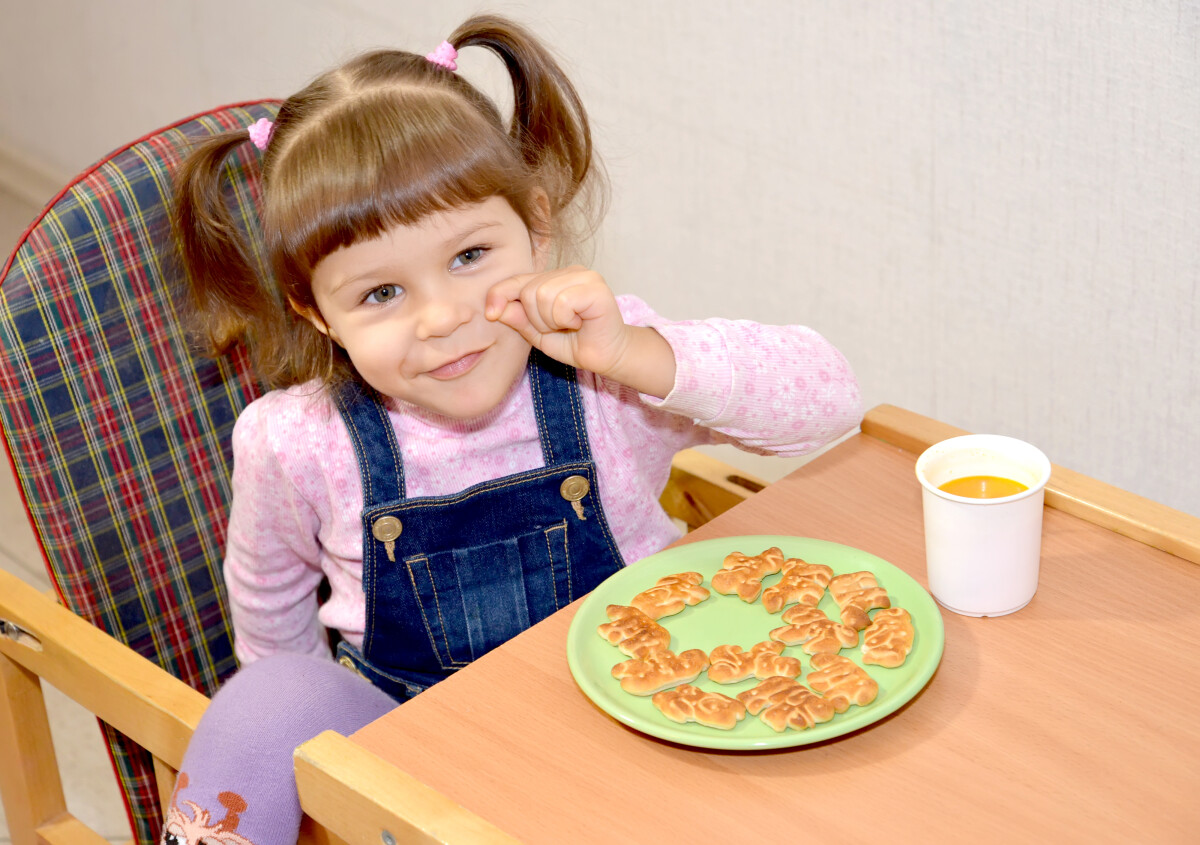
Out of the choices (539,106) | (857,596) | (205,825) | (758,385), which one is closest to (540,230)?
(539,106)

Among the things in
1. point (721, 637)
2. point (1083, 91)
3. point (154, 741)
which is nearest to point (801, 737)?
point (721, 637)

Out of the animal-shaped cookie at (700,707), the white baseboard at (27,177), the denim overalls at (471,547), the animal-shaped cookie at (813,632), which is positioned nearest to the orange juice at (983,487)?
the animal-shaped cookie at (813,632)

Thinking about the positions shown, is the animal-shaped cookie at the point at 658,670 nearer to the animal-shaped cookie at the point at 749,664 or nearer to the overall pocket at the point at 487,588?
the animal-shaped cookie at the point at 749,664

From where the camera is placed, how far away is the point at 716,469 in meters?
1.34

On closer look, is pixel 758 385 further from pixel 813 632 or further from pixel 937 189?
pixel 937 189

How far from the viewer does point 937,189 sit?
1574 millimetres

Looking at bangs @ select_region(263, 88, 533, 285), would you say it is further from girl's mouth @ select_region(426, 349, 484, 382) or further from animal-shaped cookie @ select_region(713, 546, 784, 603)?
animal-shaped cookie @ select_region(713, 546, 784, 603)

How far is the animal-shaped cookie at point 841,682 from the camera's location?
2.52 feet

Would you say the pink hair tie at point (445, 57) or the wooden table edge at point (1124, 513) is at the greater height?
the pink hair tie at point (445, 57)

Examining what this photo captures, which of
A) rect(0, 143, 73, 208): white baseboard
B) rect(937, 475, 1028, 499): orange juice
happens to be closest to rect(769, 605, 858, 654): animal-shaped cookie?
rect(937, 475, 1028, 499): orange juice

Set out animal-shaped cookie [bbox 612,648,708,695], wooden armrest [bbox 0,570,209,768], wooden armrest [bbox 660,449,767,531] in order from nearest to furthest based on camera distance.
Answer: animal-shaped cookie [bbox 612,648,708,695]
wooden armrest [bbox 0,570,209,768]
wooden armrest [bbox 660,449,767,531]

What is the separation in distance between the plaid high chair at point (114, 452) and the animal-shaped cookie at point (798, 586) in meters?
0.52

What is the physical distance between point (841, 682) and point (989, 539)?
0.14 metres

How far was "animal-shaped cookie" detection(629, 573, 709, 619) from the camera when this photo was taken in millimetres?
884
